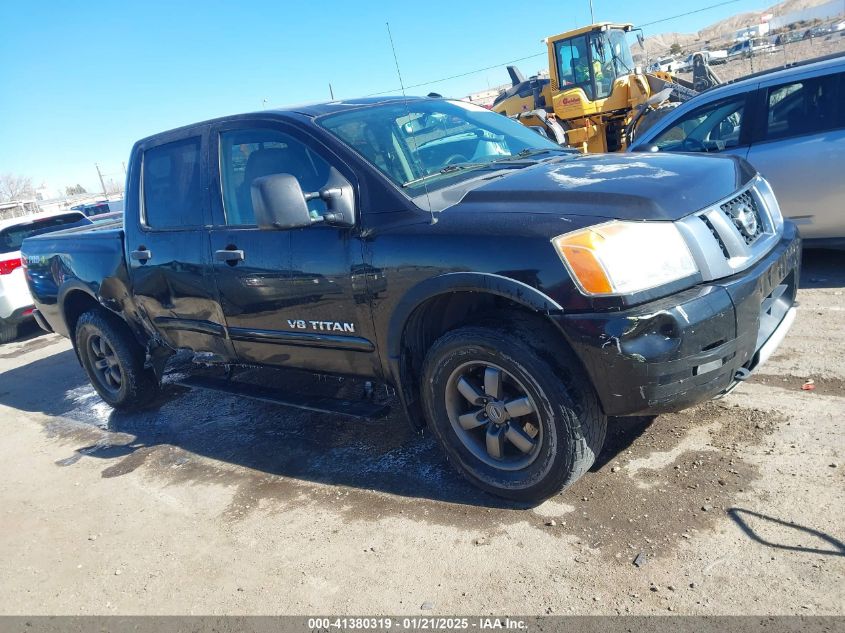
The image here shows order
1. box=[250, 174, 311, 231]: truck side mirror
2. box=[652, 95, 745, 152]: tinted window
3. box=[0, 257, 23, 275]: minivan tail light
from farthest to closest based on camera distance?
box=[0, 257, 23, 275]: minivan tail light → box=[652, 95, 745, 152]: tinted window → box=[250, 174, 311, 231]: truck side mirror

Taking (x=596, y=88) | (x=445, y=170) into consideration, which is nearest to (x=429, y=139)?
(x=445, y=170)

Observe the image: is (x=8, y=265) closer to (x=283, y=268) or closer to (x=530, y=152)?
(x=283, y=268)

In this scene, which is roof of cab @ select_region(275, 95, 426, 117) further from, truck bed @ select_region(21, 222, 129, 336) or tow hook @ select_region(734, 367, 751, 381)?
tow hook @ select_region(734, 367, 751, 381)

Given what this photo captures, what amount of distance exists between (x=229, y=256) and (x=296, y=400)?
37.2 inches

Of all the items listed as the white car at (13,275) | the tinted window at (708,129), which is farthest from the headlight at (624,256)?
the white car at (13,275)

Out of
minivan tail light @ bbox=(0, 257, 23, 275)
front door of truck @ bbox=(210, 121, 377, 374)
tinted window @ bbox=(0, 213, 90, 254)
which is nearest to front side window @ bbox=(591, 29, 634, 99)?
tinted window @ bbox=(0, 213, 90, 254)

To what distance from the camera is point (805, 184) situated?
5477mm

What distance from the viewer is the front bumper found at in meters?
2.59

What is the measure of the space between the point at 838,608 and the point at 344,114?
323 centimetres

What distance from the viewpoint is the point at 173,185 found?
4547 mm

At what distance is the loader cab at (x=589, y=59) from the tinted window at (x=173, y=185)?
1105cm

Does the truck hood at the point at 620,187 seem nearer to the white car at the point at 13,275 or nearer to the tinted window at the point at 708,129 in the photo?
the tinted window at the point at 708,129

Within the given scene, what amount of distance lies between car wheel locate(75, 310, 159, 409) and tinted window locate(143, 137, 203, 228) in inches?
47.3

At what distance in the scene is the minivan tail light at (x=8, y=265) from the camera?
29.8ft
